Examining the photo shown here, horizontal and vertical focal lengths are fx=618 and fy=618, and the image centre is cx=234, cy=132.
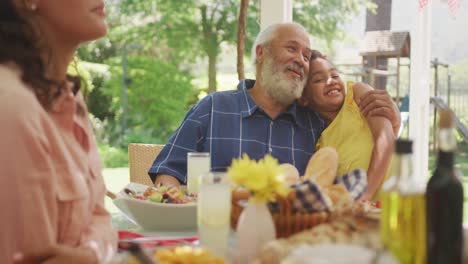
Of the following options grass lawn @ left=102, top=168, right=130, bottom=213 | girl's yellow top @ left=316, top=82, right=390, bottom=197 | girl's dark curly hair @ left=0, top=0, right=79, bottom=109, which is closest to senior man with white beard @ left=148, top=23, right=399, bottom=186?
girl's yellow top @ left=316, top=82, right=390, bottom=197

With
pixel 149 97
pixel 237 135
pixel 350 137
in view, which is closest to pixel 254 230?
pixel 350 137

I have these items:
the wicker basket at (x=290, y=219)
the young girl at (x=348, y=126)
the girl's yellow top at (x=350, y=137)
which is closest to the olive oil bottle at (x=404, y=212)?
the wicker basket at (x=290, y=219)

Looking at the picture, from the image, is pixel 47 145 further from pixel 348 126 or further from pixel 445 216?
pixel 348 126

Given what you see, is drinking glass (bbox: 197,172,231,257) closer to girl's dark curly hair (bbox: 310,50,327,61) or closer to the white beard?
the white beard

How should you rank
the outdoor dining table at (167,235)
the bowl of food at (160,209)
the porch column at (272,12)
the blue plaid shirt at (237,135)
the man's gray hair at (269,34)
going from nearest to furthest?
the outdoor dining table at (167,235) < the bowl of food at (160,209) < the blue plaid shirt at (237,135) < the man's gray hair at (269,34) < the porch column at (272,12)

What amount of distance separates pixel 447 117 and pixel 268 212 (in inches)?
15.8

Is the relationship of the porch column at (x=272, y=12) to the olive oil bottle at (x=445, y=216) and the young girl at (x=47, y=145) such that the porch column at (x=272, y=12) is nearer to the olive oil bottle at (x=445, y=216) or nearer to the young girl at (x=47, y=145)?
the young girl at (x=47, y=145)

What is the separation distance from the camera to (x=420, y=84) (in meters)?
Answer: 3.82

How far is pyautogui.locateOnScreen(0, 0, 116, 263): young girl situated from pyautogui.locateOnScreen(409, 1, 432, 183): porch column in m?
2.72

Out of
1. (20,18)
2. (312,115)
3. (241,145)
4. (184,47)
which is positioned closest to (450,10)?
(312,115)

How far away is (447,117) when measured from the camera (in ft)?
3.17

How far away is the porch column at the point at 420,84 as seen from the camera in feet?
12.5

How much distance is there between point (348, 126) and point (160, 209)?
0.94m

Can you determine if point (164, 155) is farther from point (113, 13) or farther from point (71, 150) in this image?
point (113, 13)
